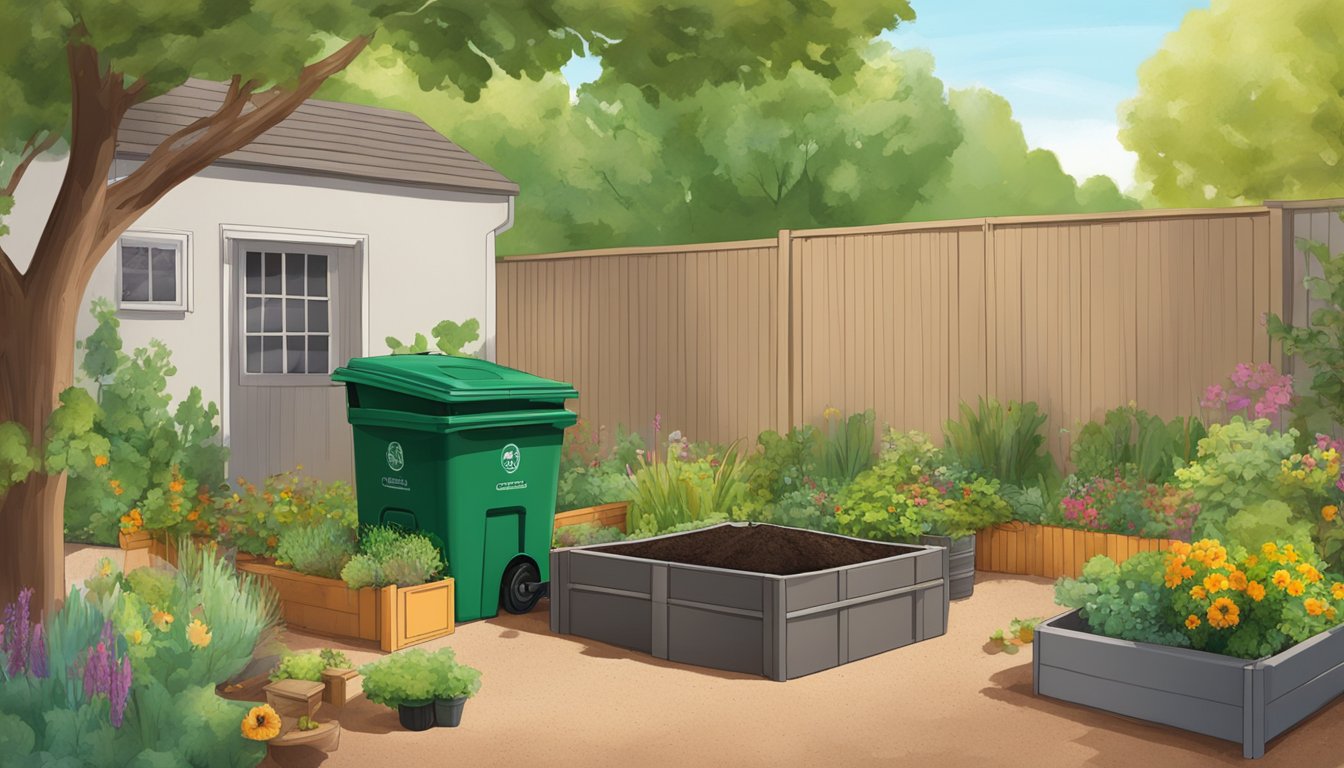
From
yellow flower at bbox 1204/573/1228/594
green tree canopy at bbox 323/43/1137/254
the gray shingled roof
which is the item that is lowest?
yellow flower at bbox 1204/573/1228/594

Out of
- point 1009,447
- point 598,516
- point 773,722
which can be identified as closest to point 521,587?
point 598,516

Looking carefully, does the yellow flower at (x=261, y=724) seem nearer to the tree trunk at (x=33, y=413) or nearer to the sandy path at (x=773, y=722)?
the sandy path at (x=773, y=722)

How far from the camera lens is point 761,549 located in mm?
6789

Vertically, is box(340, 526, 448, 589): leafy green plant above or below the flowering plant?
below

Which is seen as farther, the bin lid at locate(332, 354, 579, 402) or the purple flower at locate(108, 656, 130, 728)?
the bin lid at locate(332, 354, 579, 402)

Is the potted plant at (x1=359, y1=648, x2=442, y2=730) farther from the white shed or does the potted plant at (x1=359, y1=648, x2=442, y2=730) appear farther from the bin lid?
the white shed

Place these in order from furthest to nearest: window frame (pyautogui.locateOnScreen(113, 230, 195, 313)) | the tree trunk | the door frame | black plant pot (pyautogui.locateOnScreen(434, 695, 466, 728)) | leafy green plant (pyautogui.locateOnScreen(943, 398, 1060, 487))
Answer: the door frame < window frame (pyautogui.locateOnScreen(113, 230, 195, 313)) < leafy green plant (pyautogui.locateOnScreen(943, 398, 1060, 487)) < the tree trunk < black plant pot (pyautogui.locateOnScreen(434, 695, 466, 728))

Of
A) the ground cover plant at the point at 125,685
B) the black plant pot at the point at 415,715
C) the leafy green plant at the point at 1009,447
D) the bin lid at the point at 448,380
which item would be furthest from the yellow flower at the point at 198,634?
the leafy green plant at the point at 1009,447

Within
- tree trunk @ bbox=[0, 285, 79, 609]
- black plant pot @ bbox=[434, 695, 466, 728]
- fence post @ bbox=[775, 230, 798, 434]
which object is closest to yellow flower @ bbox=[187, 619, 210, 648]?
black plant pot @ bbox=[434, 695, 466, 728]

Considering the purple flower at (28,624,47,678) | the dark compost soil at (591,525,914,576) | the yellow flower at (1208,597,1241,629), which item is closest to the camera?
the purple flower at (28,624,47,678)

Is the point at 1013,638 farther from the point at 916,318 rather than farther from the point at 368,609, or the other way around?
the point at 916,318

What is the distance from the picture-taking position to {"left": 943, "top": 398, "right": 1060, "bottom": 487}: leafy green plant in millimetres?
9188

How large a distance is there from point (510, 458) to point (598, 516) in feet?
5.38

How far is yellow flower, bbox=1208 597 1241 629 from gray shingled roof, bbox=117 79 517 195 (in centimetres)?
751
